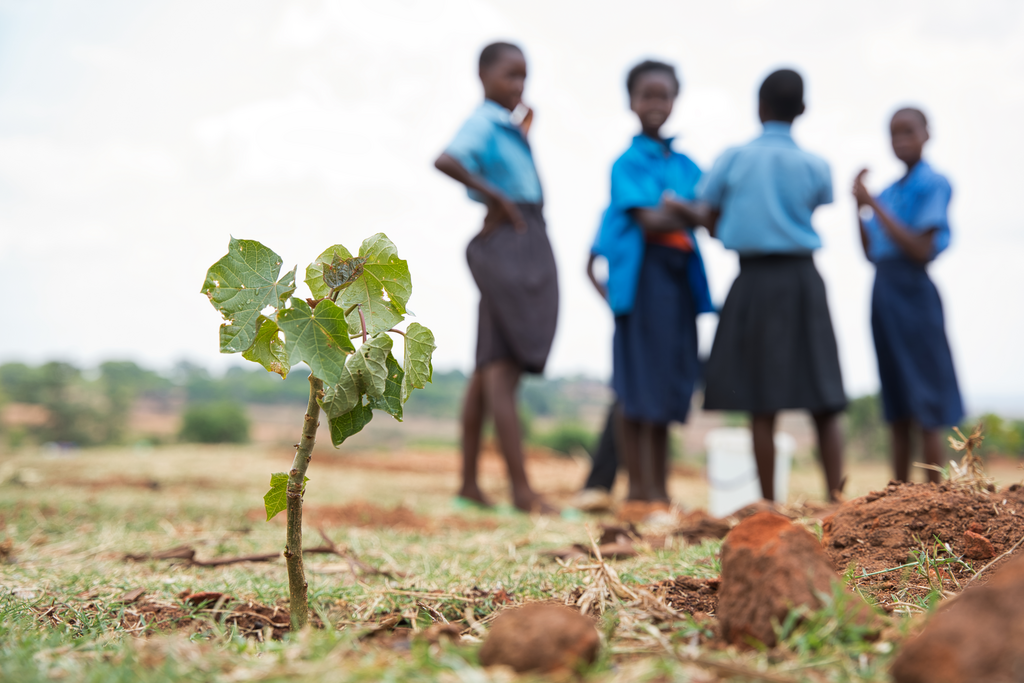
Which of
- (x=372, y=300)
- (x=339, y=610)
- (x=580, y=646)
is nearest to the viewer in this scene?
(x=580, y=646)

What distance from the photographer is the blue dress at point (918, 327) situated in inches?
166

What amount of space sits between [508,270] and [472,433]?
947mm

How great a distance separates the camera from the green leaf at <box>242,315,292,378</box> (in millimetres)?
1193

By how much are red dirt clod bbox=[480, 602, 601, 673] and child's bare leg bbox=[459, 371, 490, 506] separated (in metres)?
3.27

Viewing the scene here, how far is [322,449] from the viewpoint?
30.3 feet

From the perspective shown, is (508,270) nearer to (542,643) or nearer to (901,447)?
(901,447)

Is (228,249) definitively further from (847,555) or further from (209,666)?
(847,555)

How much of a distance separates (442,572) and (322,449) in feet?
25.1

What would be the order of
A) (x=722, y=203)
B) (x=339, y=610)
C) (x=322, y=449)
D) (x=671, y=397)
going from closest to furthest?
(x=339, y=610)
(x=722, y=203)
(x=671, y=397)
(x=322, y=449)

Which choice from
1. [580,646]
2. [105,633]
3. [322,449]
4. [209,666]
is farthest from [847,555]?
[322,449]

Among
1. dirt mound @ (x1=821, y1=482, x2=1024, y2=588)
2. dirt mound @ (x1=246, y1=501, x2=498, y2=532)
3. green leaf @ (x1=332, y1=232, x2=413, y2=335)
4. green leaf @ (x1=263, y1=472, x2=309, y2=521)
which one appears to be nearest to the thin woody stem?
green leaf @ (x1=332, y1=232, x2=413, y2=335)

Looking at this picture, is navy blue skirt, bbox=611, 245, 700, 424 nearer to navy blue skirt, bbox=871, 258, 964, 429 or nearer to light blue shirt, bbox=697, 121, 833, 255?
light blue shirt, bbox=697, 121, 833, 255

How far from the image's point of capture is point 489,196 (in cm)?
388

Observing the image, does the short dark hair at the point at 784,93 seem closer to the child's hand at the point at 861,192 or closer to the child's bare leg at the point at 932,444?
the child's hand at the point at 861,192
